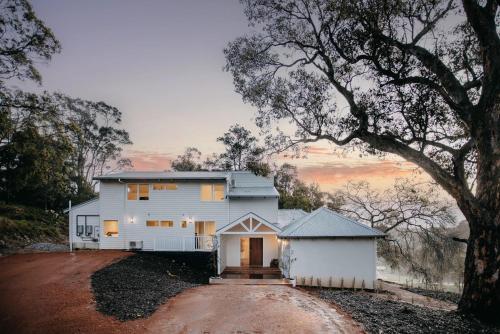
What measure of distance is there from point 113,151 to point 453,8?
4279 cm

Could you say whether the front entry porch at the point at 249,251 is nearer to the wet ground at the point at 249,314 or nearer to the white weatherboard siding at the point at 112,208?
the wet ground at the point at 249,314

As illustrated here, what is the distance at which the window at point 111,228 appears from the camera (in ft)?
75.1

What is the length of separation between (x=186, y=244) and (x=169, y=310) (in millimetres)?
11392

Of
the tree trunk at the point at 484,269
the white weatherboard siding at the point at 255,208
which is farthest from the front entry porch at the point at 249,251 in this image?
the tree trunk at the point at 484,269

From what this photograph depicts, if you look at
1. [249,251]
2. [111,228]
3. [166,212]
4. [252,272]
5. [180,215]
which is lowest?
[252,272]

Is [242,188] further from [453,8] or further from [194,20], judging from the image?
[453,8]

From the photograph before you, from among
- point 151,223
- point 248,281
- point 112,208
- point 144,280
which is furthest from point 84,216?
point 248,281

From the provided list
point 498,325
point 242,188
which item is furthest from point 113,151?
point 498,325

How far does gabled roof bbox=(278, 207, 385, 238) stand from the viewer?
17094 mm

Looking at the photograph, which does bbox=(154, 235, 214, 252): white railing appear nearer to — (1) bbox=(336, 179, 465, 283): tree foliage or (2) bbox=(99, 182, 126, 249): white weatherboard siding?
(2) bbox=(99, 182, 126, 249): white weatherboard siding

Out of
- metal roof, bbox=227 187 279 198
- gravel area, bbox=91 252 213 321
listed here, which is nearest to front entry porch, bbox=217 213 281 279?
gravel area, bbox=91 252 213 321

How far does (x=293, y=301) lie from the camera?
12336 millimetres

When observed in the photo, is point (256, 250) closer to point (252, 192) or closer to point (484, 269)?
point (252, 192)

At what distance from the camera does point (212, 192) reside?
23234 mm
